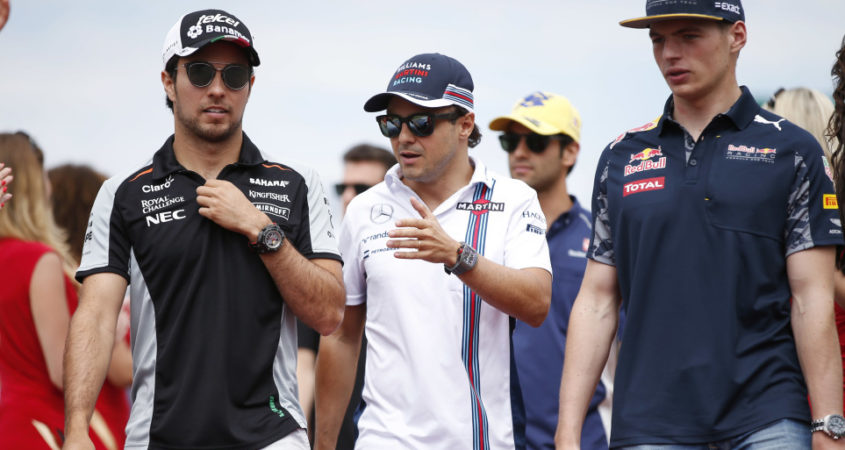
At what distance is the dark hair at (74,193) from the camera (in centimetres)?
629

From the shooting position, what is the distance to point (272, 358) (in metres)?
4.17

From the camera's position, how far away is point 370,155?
755cm

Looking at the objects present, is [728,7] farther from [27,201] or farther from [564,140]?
[27,201]

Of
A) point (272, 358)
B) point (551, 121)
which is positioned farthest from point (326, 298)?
point (551, 121)

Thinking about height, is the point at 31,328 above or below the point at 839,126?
below

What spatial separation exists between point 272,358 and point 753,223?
5.78ft

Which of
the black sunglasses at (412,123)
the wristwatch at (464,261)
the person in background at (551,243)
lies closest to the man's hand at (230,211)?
the wristwatch at (464,261)

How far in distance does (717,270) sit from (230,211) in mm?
1704

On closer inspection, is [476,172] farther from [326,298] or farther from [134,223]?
[134,223]

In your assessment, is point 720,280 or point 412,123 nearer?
point 720,280

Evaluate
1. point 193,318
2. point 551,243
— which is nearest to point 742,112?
point 193,318

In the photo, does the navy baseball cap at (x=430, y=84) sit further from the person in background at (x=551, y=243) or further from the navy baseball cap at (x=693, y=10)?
the person in background at (x=551, y=243)

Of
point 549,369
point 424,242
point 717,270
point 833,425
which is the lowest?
point 549,369

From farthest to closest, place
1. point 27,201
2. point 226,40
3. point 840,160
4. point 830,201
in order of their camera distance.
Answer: point 27,201
point 840,160
point 226,40
point 830,201
